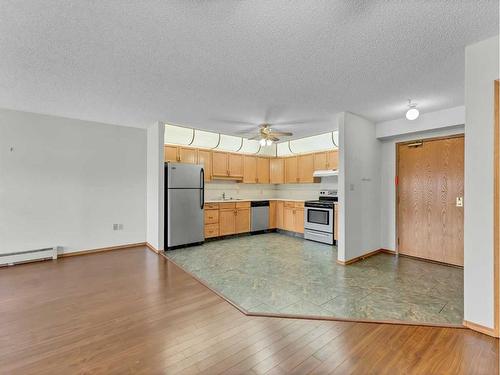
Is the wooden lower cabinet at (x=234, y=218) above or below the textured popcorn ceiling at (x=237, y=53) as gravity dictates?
below

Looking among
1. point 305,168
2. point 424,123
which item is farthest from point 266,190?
point 424,123

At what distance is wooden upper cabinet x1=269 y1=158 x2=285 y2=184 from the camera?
21.6ft

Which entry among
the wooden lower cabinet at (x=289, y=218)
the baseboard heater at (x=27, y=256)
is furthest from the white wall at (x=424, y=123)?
the baseboard heater at (x=27, y=256)

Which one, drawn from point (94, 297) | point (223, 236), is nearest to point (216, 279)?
point (94, 297)

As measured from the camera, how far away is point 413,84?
276 centimetres

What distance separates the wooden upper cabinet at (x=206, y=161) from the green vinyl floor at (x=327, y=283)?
1.77 m

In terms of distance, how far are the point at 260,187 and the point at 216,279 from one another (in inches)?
162

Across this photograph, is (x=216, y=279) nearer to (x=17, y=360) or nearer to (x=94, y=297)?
(x=94, y=297)

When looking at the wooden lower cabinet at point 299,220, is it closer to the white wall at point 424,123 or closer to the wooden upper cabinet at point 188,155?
the white wall at point 424,123

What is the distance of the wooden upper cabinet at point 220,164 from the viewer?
5725 mm

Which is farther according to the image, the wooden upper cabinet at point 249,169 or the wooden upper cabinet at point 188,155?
the wooden upper cabinet at point 249,169

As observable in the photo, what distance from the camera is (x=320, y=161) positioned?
18.6 ft

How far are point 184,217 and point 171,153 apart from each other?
1.39 meters

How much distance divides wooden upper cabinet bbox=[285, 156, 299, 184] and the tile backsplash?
35 cm
